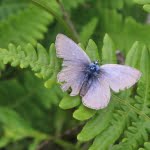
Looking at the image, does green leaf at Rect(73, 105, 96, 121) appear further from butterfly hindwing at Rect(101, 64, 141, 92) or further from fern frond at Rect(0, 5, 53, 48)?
fern frond at Rect(0, 5, 53, 48)

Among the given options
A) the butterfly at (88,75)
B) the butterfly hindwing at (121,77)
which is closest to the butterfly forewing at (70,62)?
the butterfly at (88,75)

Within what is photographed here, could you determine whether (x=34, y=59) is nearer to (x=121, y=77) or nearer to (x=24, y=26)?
(x=121, y=77)

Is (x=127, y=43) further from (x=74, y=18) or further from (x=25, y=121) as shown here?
(x=25, y=121)

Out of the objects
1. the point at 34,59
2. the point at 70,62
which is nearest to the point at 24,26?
the point at 34,59

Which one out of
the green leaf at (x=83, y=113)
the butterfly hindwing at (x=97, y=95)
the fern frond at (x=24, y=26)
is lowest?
the green leaf at (x=83, y=113)

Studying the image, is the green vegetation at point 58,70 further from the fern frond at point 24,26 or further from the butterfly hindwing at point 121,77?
the butterfly hindwing at point 121,77

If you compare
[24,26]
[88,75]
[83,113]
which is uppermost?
[24,26]

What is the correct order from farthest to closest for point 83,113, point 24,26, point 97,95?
point 24,26 → point 83,113 → point 97,95

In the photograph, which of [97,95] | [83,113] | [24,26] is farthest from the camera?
[24,26]

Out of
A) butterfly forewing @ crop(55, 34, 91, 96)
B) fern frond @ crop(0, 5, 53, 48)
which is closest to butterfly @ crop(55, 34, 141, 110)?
butterfly forewing @ crop(55, 34, 91, 96)
